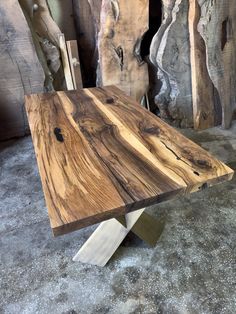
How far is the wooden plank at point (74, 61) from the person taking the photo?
2.27 metres

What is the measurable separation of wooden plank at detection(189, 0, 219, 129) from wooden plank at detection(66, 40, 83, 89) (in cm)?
92

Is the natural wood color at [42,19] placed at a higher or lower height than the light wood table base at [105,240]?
higher

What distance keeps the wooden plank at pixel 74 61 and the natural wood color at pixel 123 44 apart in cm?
23

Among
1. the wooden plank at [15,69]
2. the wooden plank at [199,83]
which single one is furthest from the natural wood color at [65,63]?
the wooden plank at [199,83]

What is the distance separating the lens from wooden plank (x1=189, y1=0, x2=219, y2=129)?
2074mm

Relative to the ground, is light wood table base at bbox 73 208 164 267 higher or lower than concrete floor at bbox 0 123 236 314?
higher

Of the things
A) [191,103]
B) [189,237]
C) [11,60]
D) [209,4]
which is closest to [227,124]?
[191,103]

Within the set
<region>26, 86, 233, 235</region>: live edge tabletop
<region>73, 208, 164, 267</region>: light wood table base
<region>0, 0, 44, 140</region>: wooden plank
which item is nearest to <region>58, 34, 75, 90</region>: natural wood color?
<region>0, 0, 44, 140</region>: wooden plank

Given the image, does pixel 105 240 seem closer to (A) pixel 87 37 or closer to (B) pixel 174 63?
(B) pixel 174 63

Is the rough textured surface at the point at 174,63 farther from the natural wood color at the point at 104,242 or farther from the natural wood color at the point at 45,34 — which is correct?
the natural wood color at the point at 104,242

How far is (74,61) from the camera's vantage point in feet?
7.60

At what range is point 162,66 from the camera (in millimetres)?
2203

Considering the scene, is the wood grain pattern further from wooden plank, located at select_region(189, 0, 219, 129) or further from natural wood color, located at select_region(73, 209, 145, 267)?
natural wood color, located at select_region(73, 209, 145, 267)

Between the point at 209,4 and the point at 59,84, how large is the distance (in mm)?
1337
